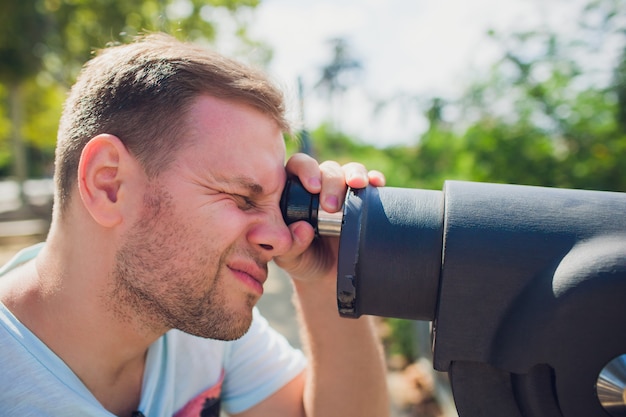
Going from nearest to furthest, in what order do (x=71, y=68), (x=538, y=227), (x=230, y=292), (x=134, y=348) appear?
1. (x=538, y=227)
2. (x=230, y=292)
3. (x=134, y=348)
4. (x=71, y=68)

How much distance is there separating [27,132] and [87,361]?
2720 cm

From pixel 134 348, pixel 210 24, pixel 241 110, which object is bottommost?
pixel 134 348

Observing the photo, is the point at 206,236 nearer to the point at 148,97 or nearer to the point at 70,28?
the point at 148,97

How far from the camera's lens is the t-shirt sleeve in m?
1.92

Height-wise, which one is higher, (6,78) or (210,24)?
(210,24)

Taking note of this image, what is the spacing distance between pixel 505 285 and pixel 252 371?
1160mm

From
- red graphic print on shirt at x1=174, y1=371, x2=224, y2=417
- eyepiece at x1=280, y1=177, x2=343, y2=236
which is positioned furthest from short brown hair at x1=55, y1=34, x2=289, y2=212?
red graphic print on shirt at x1=174, y1=371, x2=224, y2=417

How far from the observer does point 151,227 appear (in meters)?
1.51

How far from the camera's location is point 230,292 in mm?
1507

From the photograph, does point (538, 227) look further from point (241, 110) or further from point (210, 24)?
point (210, 24)

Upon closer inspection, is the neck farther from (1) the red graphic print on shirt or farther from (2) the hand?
(2) the hand

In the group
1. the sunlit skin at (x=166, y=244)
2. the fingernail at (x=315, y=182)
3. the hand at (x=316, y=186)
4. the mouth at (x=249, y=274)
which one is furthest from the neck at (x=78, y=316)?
the fingernail at (x=315, y=182)

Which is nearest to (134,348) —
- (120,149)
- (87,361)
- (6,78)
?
(87,361)

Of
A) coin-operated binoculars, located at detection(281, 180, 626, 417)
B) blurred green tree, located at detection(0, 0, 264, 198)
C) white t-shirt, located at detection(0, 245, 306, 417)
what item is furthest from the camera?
blurred green tree, located at detection(0, 0, 264, 198)
